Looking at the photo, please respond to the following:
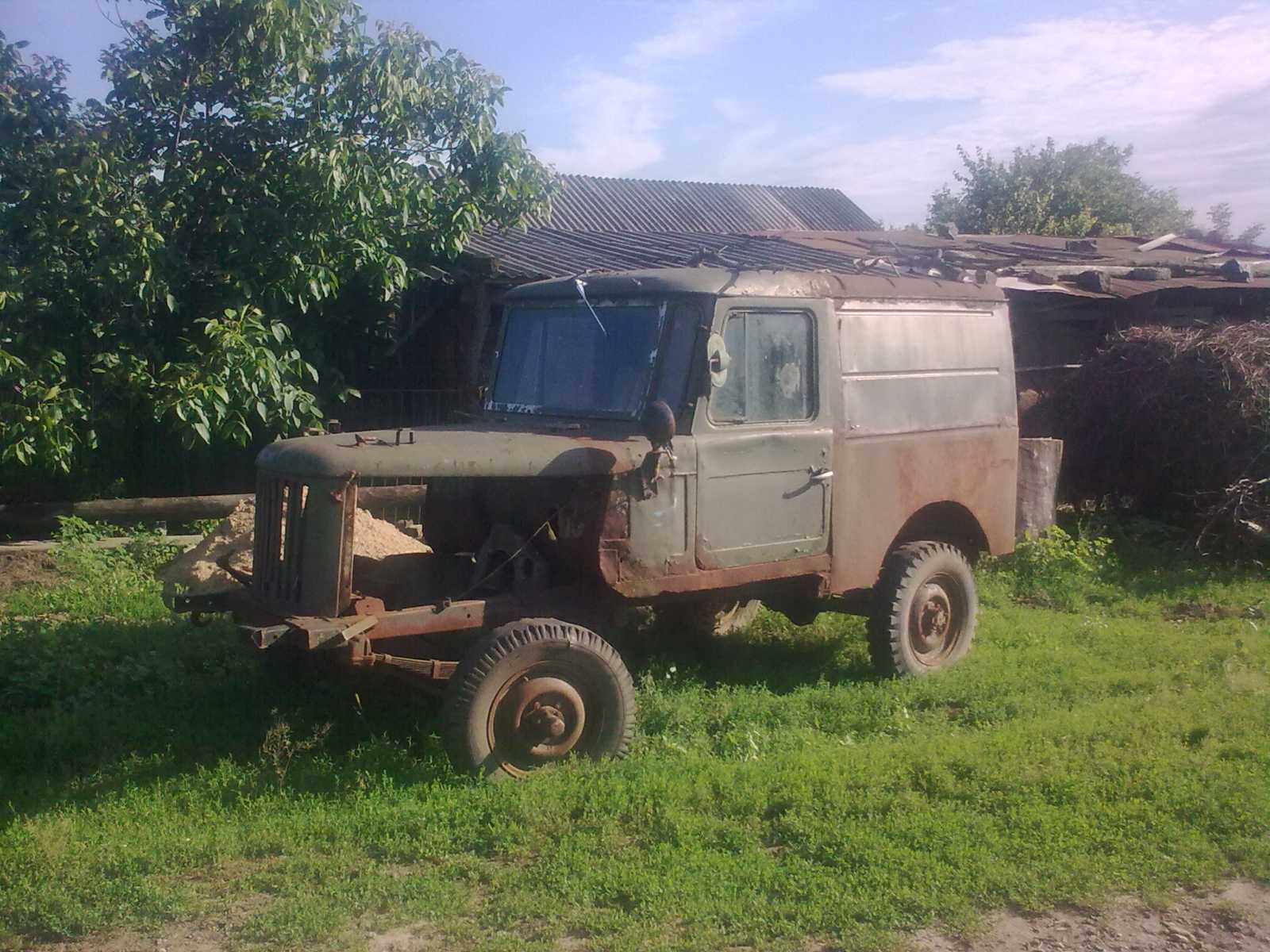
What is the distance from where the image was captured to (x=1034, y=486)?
10.8 m

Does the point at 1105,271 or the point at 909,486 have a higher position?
the point at 1105,271

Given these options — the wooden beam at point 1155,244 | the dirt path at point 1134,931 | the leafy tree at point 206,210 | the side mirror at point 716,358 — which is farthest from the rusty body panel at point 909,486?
the wooden beam at point 1155,244

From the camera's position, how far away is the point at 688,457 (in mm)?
5969

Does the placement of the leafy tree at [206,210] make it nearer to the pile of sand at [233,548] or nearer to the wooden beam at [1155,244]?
the pile of sand at [233,548]

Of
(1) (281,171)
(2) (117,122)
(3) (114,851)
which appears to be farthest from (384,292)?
(3) (114,851)

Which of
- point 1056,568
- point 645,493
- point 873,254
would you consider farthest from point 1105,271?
point 645,493

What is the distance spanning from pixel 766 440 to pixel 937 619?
A: 1963 millimetres

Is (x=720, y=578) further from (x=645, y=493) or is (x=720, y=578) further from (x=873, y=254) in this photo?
(x=873, y=254)

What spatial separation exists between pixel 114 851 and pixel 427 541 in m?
2.37

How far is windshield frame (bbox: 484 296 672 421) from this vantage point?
607 cm

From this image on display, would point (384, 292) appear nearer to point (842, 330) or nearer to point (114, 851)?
point (842, 330)

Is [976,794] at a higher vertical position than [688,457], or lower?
lower

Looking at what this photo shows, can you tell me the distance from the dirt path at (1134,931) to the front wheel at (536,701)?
1952mm

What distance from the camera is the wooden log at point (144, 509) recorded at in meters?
9.72
